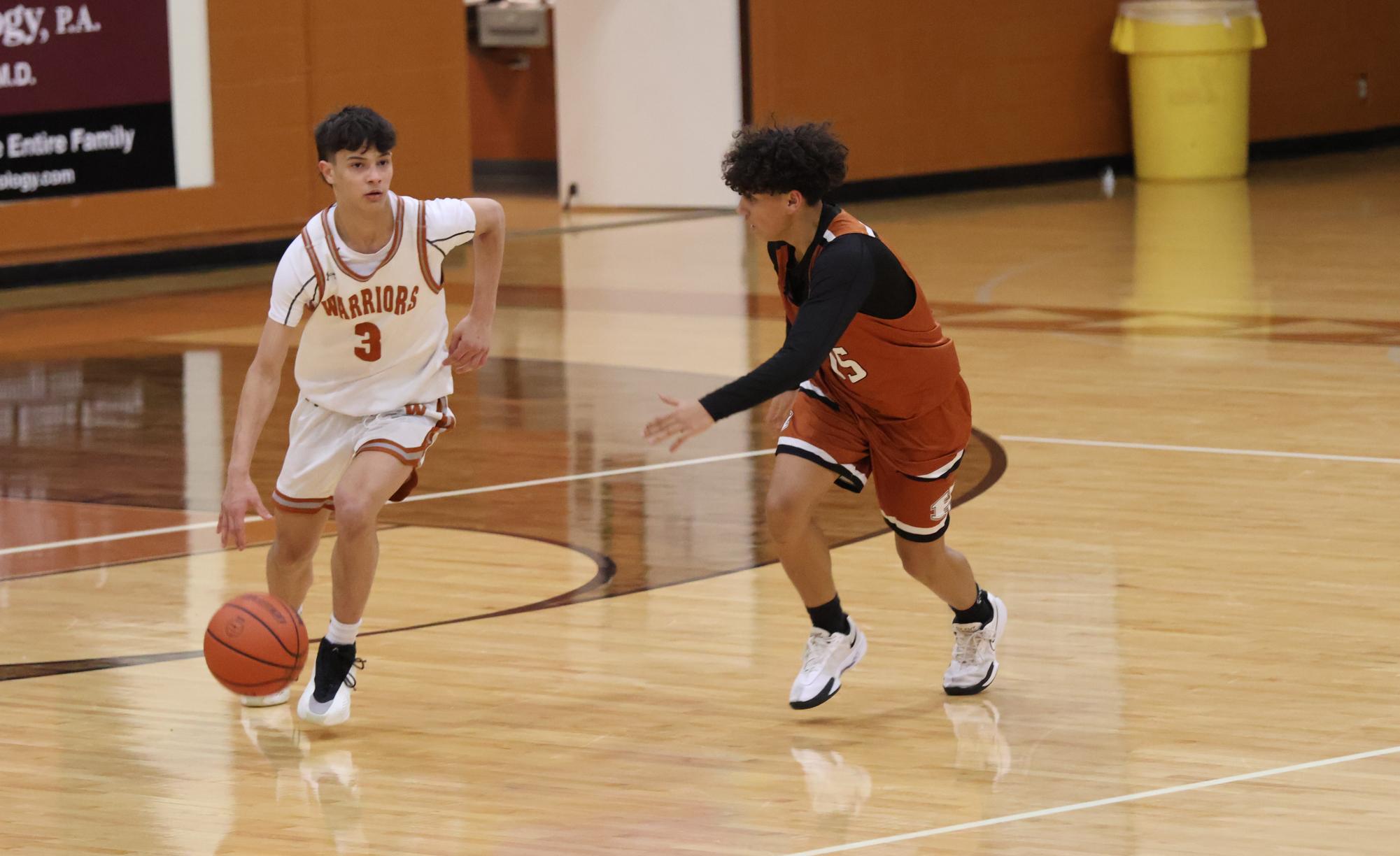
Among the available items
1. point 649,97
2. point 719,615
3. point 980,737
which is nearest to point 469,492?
point 719,615

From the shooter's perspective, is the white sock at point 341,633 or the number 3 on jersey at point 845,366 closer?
the number 3 on jersey at point 845,366

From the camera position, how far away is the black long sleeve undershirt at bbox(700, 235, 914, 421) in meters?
4.59

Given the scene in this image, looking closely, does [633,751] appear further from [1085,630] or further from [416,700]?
[1085,630]

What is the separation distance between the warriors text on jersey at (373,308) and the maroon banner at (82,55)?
28.1 feet

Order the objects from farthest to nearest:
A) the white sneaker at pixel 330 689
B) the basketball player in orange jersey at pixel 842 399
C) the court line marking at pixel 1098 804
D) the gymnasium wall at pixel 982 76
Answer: the gymnasium wall at pixel 982 76 < the white sneaker at pixel 330 689 < the basketball player in orange jersey at pixel 842 399 < the court line marking at pixel 1098 804

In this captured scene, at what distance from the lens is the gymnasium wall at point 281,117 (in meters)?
13.7

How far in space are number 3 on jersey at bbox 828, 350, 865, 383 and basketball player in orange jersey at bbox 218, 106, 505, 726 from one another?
0.87 m

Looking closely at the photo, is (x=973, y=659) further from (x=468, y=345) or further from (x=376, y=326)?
(x=376, y=326)

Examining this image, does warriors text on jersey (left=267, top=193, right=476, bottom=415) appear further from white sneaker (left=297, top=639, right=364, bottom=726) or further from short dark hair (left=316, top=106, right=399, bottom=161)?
white sneaker (left=297, top=639, right=364, bottom=726)

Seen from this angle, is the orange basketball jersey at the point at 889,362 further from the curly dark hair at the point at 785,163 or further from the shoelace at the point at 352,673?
the shoelace at the point at 352,673

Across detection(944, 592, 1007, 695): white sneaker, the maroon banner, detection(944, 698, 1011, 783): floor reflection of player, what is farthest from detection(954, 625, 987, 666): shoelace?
the maroon banner

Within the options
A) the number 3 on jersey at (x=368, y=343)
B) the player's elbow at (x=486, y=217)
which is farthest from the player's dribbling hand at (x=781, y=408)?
the number 3 on jersey at (x=368, y=343)

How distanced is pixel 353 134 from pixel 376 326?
0.47 meters

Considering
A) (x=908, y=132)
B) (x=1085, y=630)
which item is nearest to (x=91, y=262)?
(x=908, y=132)
